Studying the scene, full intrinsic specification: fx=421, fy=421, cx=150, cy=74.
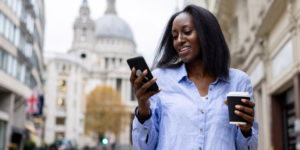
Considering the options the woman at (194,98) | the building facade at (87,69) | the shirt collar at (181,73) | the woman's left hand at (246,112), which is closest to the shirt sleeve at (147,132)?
the woman at (194,98)

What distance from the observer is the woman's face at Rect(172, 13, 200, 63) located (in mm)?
2635

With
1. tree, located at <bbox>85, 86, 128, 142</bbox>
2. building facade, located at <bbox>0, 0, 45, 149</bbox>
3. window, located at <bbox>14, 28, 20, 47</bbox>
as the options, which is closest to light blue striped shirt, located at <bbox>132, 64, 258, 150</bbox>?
building facade, located at <bbox>0, 0, 45, 149</bbox>

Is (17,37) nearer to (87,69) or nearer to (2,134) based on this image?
(2,134)

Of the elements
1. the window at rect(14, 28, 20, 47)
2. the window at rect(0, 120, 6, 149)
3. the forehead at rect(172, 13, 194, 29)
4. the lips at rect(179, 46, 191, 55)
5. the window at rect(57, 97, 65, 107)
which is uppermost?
the window at rect(14, 28, 20, 47)

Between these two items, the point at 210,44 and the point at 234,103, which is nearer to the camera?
the point at 234,103

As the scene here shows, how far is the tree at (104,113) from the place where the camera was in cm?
6588

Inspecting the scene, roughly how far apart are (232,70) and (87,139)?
3386 inches

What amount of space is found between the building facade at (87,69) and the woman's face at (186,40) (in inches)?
1657

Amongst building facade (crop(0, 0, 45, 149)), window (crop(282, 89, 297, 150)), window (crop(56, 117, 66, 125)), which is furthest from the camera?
window (crop(56, 117, 66, 125))

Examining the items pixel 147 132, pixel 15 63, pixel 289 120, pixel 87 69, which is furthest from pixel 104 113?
pixel 147 132

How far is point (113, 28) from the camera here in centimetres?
13462

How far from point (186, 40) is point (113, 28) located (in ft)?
437

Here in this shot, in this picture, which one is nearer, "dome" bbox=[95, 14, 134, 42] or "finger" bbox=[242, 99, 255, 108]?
"finger" bbox=[242, 99, 255, 108]

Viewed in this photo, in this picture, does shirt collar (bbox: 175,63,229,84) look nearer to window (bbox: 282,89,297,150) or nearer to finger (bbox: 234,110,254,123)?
finger (bbox: 234,110,254,123)
